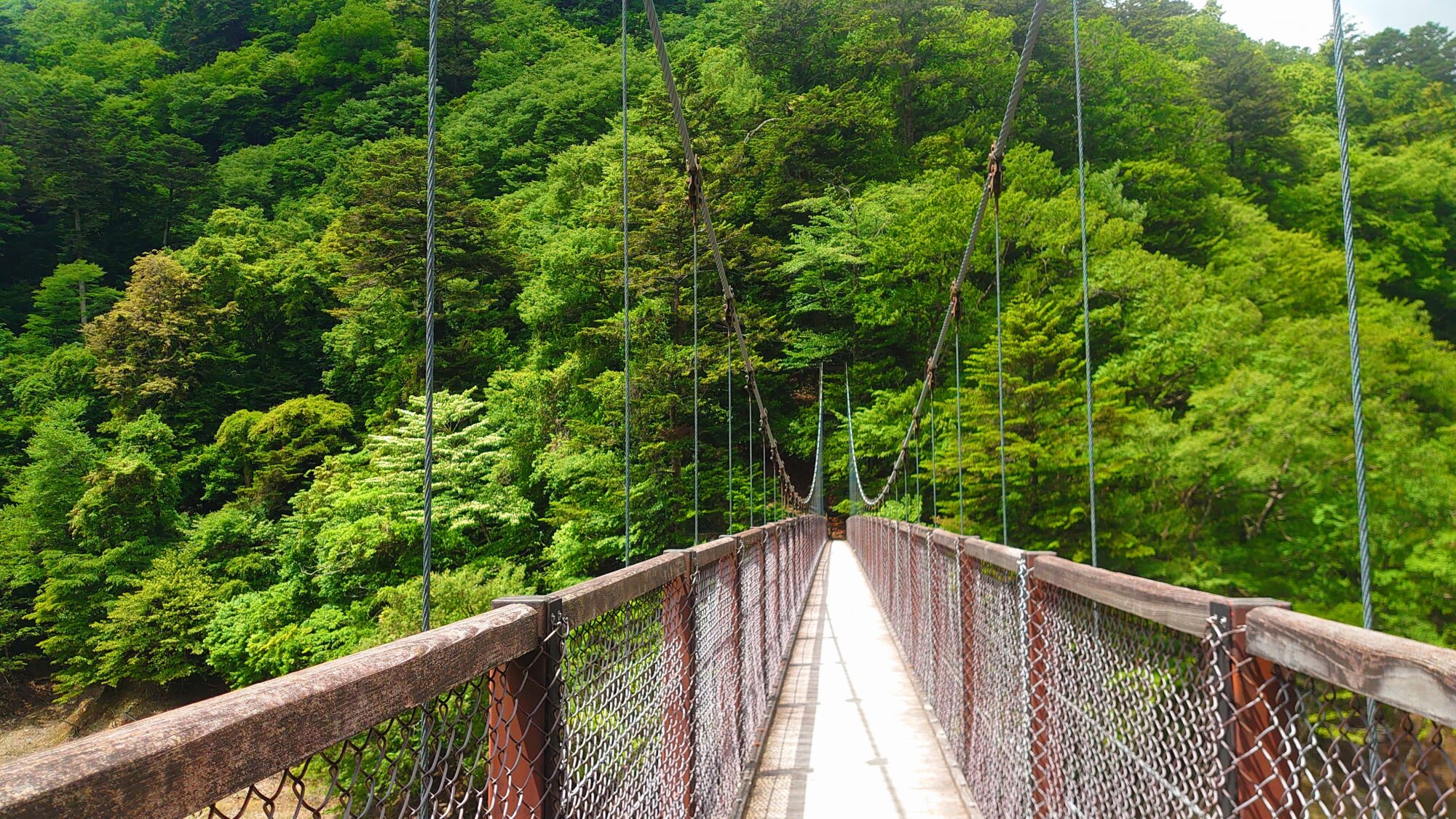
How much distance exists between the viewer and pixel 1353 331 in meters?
1.34

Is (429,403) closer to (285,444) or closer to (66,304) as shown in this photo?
(285,444)

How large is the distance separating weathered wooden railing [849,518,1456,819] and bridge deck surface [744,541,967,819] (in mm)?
169

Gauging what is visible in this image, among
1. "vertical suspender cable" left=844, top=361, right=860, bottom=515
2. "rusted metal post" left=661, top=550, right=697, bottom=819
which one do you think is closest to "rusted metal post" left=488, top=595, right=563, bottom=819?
"rusted metal post" left=661, top=550, right=697, bottom=819

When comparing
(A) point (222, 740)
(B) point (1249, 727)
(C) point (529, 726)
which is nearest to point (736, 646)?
(C) point (529, 726)

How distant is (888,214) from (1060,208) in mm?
4763

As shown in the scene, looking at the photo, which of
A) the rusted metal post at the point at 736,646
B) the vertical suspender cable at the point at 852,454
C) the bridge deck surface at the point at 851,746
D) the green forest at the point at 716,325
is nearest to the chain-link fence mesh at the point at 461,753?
the rusted metal post at the point at 736,646

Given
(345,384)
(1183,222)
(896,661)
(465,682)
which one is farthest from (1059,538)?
(345,384)

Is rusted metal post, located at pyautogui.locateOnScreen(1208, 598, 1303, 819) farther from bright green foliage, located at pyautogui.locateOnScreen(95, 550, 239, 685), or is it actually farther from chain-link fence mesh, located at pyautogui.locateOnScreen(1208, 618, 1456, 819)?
bright green foliage, located at pyautogui.locateOnScreen(95, 550, 239, 685)

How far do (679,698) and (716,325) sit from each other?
20.0 metres

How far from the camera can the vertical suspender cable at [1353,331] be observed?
43.6 inches

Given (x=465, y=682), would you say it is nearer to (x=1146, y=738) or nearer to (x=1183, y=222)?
(x=1146, y=738)

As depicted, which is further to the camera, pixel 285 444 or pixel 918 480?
pixel 285 444

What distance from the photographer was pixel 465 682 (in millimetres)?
785

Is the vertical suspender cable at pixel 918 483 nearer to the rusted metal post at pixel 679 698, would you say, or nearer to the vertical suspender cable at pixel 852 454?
the vertical suspender cable at pixel 852 454
